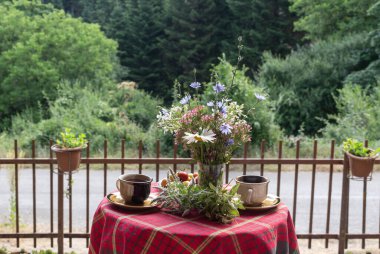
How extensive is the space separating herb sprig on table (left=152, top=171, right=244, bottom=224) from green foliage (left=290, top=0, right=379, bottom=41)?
2160 centimetres

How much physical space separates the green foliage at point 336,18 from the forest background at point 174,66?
2.0 inches

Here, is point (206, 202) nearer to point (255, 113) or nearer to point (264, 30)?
point (255, 113)

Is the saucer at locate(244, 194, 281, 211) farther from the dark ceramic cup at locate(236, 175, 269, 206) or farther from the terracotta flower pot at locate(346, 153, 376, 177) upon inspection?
the terracotta flower pot at locate(346, 153, 376, 177)

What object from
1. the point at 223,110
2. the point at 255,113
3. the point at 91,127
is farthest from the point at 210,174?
the point at 91,127

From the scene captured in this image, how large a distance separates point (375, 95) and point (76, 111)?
856 cm

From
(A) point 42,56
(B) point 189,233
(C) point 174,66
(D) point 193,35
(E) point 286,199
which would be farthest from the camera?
(C) point 174,66

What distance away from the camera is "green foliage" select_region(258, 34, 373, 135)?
19.3 meters

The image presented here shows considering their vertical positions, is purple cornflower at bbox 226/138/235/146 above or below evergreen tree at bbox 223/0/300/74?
below

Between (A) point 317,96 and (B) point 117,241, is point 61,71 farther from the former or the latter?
(B) point 117,241

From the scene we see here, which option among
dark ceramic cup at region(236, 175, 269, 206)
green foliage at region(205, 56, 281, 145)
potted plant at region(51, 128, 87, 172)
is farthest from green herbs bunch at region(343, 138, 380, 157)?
green foliage at region(205, 56, 281, 145)

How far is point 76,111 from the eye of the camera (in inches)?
659

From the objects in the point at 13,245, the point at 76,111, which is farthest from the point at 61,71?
the point at 13,245

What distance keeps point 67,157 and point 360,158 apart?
8.44 feet

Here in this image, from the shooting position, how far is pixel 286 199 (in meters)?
9.85
